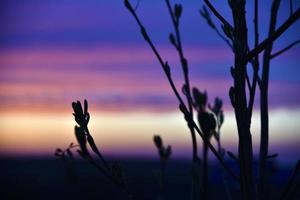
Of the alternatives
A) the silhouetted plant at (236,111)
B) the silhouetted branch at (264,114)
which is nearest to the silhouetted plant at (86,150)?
the silhouetted plant at (236,111)

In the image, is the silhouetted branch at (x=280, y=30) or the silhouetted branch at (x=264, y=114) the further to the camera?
the silhouetted branch at (x=264, y=114)

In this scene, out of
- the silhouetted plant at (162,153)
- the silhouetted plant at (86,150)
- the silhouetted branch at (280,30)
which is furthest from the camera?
the silhouetted plant at (162,153)

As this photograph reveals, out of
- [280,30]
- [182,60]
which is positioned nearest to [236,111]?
[280,30]

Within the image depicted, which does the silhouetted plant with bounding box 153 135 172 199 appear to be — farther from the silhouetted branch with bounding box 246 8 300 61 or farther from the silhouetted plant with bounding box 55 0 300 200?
the silhouetted branch with bounding box 246 8 300 61

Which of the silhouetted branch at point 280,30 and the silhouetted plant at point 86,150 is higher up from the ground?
the silhouetted branch at point 280,30

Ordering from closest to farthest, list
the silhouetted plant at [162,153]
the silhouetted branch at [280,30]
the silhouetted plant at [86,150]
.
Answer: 1. the silhouetted branch at [280,30]
2. the silhouetted plant at [86,150]
3. the silhouetted plant at [162,153]

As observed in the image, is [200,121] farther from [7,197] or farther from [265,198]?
[7,197]

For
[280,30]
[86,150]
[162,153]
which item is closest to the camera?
[280,30]

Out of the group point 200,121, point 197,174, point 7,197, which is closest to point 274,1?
point 200,121

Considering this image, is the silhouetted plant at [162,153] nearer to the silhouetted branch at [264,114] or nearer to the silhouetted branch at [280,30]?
the silhouetted branch at [264,114]

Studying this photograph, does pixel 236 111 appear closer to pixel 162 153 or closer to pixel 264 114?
pixel 264 114

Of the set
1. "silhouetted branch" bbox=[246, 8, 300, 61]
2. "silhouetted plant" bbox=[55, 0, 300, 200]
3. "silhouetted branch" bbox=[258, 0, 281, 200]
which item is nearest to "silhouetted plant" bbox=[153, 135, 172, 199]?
"silhouetted plant" bbox=[55, 0, 300, 200]
